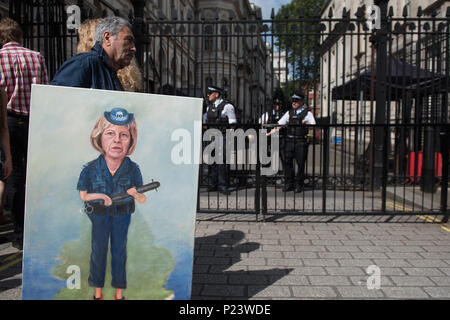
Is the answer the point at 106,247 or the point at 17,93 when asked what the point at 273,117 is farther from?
the point at 106,247

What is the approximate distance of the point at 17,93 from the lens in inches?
154

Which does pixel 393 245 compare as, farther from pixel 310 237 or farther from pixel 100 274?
pixel 100 274

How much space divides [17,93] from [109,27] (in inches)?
80.3

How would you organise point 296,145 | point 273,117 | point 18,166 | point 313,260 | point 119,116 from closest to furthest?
1. point 119,116
2. point 313,260
3. point 18,166
4. point 296,145
5. point 273,117

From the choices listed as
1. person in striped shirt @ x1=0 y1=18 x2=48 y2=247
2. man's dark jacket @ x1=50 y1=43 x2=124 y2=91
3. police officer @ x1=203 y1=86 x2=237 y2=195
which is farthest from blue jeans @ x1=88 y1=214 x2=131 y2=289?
police officer @ x1=203 y1=86 x2=237 y2=195

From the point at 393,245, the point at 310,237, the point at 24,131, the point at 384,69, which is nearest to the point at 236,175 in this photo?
the point at 310,237

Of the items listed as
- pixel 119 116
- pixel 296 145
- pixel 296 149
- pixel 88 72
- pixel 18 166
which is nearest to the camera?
pixel 119 116

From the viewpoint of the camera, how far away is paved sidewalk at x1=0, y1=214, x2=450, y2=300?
9.61 feet

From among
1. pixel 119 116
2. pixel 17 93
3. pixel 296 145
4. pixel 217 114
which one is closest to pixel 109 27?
pixel 119 116

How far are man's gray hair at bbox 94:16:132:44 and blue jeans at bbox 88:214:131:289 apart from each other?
123cm

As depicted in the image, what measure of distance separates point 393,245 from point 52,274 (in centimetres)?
353

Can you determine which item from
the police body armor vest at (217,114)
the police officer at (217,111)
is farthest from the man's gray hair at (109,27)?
the police body armor vest at (217,114)

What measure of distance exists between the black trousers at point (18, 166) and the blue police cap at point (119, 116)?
2.33 meters

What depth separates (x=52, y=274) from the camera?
2.13 m
